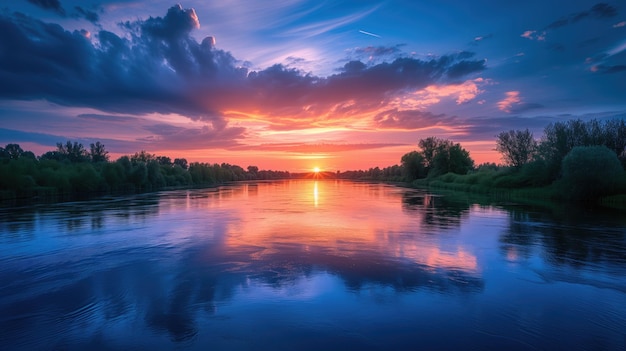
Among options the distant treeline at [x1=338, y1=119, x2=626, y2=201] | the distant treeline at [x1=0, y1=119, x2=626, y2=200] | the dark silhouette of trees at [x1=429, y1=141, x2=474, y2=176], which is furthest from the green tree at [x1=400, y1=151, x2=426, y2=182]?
the distant treeline at [x1=338, y1=119, x2=626, y2=201]

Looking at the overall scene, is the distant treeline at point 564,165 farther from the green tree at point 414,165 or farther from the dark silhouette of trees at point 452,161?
the green tree at point 414,165

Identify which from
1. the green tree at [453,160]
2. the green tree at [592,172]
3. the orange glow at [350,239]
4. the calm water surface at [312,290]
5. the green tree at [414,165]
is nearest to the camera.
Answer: the calm water surface at [312,290]

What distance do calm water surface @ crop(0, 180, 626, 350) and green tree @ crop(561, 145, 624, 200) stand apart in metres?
18.8

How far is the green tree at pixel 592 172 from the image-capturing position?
37625 millimetres

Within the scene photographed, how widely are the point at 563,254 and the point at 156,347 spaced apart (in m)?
18.5

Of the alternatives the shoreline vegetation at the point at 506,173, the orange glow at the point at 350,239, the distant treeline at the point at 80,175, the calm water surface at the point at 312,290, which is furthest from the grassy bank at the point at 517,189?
the distant treeline at the point at 80,175

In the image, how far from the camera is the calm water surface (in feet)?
27.7

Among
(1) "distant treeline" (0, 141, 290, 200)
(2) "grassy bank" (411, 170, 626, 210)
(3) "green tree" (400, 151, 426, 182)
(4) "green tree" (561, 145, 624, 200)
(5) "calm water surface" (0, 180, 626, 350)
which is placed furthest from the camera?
(3) "green tree" (400, 151, 426, 182)

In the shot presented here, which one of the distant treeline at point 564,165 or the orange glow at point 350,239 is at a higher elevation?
the distant treeline at point 564,165

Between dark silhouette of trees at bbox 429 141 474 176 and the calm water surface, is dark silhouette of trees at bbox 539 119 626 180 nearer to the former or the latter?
the calm water surface

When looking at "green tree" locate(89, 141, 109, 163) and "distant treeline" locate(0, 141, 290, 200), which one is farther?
"green tree" locate(89, 141, 109, 163)

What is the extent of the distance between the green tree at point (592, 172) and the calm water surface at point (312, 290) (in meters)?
18.8

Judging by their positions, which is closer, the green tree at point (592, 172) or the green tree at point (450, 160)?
the green tree at point (592, 172)

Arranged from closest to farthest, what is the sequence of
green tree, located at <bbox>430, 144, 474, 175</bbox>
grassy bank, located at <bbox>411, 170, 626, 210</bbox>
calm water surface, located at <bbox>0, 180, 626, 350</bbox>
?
1. calm water surface, located at <bbox>0, 180, 626, 350</bbox>
2. grassy bank, located at <bbox>411, 170, 626, 210</bbox>
3. green tree, located at <bbox>430, 144, 474, 175</bbox>
